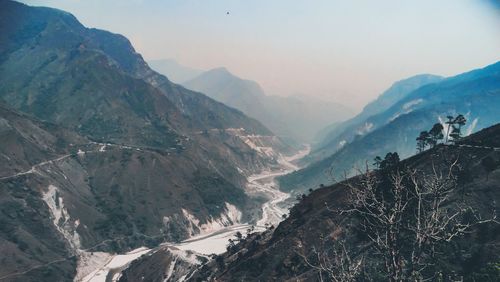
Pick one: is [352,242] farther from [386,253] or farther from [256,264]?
[386,253]

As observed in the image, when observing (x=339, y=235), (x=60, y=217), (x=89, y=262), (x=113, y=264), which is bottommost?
(x=113, y=264)

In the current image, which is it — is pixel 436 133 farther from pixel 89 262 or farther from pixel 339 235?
pixel 89 262

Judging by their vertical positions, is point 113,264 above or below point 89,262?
Result: below

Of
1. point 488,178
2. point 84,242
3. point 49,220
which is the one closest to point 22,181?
point 49,220

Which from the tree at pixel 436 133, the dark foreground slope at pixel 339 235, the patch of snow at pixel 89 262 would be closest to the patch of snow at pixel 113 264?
the patch of snow at pixel 89 262

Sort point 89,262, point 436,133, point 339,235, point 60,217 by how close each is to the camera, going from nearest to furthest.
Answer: point 339,235 < point 436,133 < point 89,262 < point 60,217

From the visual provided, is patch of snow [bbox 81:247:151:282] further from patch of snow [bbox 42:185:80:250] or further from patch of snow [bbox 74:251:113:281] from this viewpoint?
patch of snow [bbox 42:185:80:250]

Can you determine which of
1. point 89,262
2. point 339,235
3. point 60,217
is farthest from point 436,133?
point 60,217

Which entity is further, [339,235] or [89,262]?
[89,262]

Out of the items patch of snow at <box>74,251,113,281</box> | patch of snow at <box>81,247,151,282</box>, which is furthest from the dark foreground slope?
patch of snow at <box>74,251,113,281</box>
